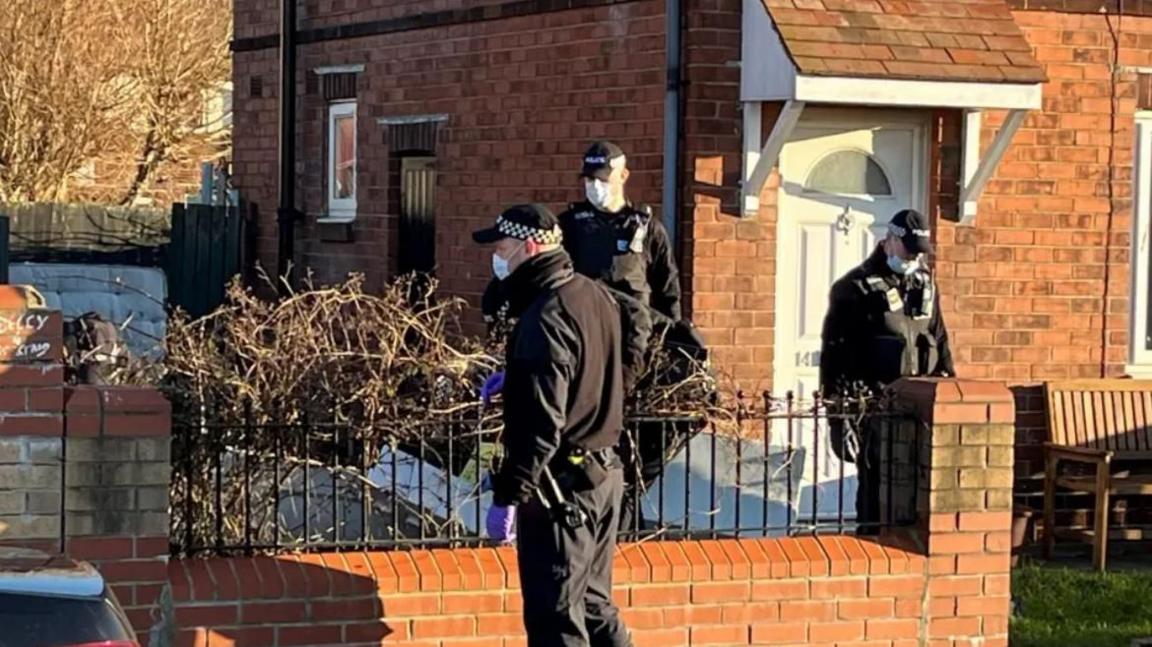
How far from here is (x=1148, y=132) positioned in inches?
448

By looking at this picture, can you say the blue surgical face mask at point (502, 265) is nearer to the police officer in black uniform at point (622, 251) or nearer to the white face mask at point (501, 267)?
the white face mask at point (501, 267)

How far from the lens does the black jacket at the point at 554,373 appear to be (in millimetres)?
6090

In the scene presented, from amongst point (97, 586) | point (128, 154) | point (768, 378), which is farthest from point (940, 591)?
point (128, 154)

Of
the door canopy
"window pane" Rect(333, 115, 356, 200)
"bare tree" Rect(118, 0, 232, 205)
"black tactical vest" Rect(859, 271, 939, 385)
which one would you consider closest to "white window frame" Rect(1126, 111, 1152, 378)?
the door canopy

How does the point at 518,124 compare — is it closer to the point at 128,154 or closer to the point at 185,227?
the point at 185,227

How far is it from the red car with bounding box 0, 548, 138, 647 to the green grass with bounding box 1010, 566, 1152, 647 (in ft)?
17.2

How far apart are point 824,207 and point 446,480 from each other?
410 cm

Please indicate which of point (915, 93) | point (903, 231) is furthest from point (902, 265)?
point (915, 93)

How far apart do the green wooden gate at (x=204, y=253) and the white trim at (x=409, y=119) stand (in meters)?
2.54

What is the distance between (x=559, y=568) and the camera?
6234mm

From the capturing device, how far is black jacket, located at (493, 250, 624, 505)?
20.0ft

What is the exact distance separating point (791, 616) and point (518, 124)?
16.3 feet

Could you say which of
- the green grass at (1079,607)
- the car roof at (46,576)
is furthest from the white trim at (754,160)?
the car roof at (46,576)

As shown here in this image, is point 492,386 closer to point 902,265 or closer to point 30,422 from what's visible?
point 30,422
